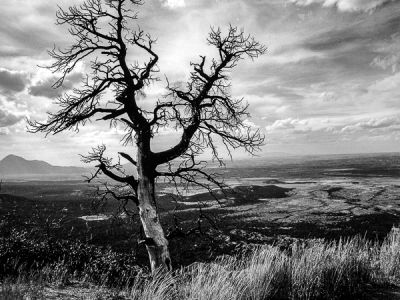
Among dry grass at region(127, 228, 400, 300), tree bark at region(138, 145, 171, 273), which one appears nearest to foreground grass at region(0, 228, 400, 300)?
dry grass at region(127, 228, 400, 300)

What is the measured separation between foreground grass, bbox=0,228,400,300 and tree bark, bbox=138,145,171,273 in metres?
0.33

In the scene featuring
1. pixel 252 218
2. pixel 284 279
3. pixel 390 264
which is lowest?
pixel 252 218

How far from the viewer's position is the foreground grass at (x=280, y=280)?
5.93 metres

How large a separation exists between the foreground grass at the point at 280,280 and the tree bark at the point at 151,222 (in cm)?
33

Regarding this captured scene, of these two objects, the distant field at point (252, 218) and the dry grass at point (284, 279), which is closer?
the dry grass at point (284, 279)

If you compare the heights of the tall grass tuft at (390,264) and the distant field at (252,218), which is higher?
the tall grass tuft at (390,264)

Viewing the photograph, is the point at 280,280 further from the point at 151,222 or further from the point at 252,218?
the point at 252,218

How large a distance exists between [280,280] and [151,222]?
292 cm

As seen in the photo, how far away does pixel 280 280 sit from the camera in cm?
691

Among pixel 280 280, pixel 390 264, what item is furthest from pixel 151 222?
pixel 390 264

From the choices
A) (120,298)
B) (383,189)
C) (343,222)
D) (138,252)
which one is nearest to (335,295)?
(120,298)

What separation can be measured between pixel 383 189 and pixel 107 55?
56400 millimetres

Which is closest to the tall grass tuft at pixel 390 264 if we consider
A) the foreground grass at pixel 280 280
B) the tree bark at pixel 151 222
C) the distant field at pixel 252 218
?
the foreground grass at pixel 280 280

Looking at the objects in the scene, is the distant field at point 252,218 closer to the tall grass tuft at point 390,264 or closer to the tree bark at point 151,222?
the tall grass tuft at point 390,264
